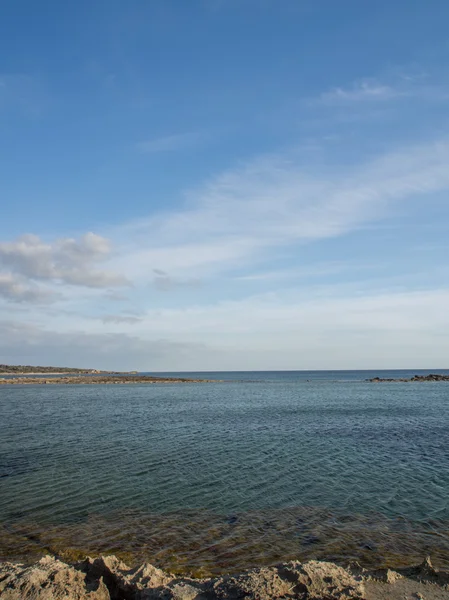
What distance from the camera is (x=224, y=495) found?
1884 centimetres

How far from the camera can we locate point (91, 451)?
2858 centimetres

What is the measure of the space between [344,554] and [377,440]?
21.9 m

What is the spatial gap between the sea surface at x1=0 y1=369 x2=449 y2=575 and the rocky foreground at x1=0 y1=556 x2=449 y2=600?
2378 mm

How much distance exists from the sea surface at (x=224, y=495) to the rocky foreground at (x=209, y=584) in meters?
2.38

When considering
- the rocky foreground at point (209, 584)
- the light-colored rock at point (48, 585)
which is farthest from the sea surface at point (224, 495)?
the light-colored rock at point (48, 585)

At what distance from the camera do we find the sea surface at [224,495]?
13305 millimetres

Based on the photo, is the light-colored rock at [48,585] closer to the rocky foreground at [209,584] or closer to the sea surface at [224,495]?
the rocky foreground at [209,584]

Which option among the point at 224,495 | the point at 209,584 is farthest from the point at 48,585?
the point at 224,495

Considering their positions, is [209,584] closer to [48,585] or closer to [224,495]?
[48,585]

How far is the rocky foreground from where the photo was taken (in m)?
8.87

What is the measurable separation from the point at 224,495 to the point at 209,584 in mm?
9752

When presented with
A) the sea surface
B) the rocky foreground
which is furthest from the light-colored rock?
the sea surface

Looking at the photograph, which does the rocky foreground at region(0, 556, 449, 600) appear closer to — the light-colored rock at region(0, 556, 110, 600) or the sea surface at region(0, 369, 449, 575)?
the light-colored rock at region(0, 556, 110, 600)

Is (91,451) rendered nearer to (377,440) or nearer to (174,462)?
(174,462)
